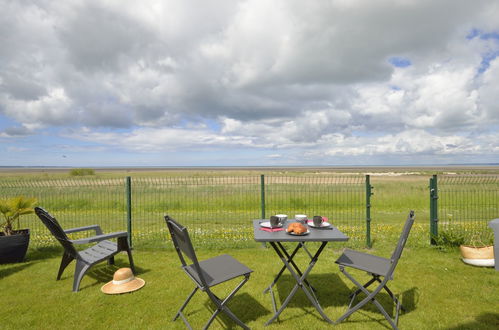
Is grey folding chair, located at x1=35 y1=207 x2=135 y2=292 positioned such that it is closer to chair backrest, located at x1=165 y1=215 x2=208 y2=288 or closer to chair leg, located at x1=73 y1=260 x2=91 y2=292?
chair leg, located at x1=73 y1=260 x2=91 y2=292

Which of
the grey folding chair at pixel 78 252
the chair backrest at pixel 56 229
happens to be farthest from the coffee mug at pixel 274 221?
the chair backrest at pixel 56 229

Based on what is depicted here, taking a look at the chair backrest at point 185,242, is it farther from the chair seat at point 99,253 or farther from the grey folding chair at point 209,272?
the chair seat at point 99,253

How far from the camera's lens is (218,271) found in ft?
11.2

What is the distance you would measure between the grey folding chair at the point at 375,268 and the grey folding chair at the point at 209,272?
4.10ft

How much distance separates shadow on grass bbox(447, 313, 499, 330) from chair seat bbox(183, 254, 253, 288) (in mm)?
2551

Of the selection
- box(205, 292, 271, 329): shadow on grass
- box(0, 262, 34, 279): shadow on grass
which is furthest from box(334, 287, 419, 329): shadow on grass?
box(0, 262, 34, 279): shadow on grass

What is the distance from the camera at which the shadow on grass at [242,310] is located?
11.4ft

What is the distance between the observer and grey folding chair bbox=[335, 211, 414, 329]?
3.16m

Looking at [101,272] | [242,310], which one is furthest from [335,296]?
[101,272]

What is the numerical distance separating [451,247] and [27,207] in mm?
8853

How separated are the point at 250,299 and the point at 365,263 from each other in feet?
5.46

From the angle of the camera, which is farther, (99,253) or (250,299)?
(99,253)

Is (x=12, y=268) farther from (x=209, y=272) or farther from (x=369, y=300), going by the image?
(x=369, y=300)

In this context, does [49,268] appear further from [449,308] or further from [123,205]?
[123,205]
